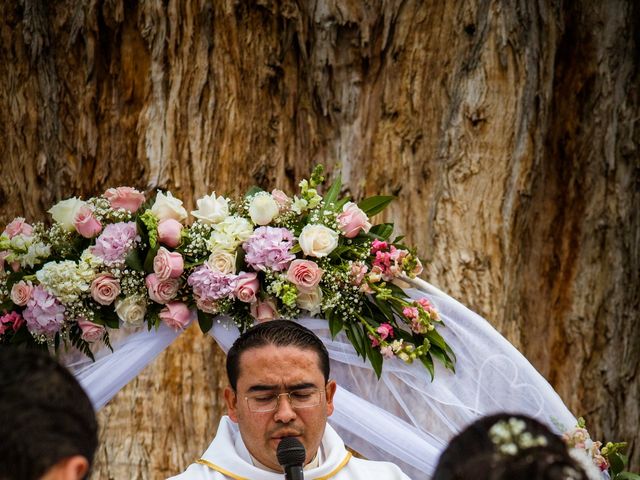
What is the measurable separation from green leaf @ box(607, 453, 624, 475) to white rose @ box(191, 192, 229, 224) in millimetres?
2059

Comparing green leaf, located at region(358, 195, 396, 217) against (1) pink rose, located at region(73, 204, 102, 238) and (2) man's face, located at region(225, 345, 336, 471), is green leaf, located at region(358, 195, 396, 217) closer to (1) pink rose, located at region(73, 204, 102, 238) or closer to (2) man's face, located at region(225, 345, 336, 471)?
(2) man's face, located at region(225, 345, 336, 471)

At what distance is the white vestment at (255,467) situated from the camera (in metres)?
3.68

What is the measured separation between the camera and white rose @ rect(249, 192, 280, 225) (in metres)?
4.02

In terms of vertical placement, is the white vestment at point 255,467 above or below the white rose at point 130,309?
below

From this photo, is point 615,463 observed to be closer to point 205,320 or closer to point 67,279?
point 205,320

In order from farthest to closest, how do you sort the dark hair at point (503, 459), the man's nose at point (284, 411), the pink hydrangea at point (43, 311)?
the pink hydrangea at point (43, 311) → the man's nose at point (284, 411) → the dark hair at point (503, 459)

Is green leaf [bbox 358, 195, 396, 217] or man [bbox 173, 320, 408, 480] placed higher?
green leaf [bbox 358, 195, 396, 217]

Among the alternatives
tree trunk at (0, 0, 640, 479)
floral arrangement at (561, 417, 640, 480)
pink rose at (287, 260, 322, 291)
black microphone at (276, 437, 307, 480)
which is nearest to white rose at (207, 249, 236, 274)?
pink rose at (287, 260, 322, 291)

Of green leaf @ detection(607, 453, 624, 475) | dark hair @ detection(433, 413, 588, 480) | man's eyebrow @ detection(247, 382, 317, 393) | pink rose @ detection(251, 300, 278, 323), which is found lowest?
green leaf @ detection(607, 453, 624, 475)

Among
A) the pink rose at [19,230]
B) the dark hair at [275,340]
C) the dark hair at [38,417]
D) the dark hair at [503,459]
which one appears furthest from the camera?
the pink rose at [19,230]

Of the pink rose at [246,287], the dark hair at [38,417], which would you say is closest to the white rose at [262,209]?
the pink rose at [246,287]

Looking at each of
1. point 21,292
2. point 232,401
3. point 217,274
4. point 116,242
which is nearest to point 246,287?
point 217,274

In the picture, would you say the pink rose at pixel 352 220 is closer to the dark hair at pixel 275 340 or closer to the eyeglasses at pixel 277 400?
the dark hair at pixel 275 340

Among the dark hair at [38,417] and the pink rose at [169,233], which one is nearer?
the dark hair at [38,417]
